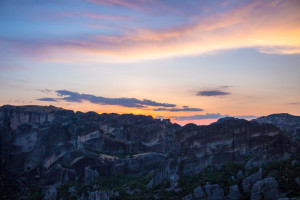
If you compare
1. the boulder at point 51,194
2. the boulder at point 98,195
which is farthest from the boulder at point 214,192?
the boulder at point 51,194

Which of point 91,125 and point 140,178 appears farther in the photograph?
point 91,125

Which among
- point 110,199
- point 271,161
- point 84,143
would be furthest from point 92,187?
point 271,161

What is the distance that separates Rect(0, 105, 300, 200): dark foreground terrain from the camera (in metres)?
69.2

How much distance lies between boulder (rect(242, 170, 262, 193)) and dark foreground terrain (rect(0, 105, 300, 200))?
0.17 m

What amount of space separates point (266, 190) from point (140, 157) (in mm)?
53605

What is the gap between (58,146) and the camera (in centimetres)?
12262

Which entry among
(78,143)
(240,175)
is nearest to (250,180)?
(240,175)

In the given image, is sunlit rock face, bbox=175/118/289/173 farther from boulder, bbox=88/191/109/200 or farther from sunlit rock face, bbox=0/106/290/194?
boulder, bbox=88/191/109/200

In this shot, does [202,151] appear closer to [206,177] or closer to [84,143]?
[206,177]

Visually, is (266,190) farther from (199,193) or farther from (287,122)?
(287,122)

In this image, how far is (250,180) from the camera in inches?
2594

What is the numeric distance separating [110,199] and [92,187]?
12.0 meters

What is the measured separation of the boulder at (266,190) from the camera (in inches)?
2335

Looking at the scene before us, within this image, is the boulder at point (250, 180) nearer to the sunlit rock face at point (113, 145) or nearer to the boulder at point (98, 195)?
the sunlit rock face at point (113, 145)
